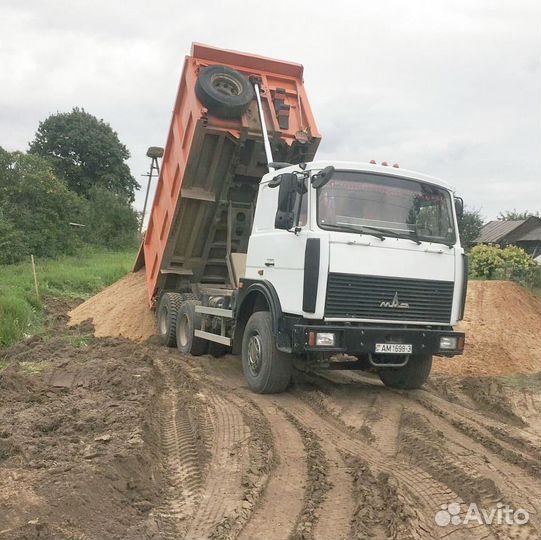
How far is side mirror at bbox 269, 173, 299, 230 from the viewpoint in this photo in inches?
243

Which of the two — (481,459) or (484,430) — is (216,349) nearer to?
(484,430)

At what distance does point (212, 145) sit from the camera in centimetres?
831

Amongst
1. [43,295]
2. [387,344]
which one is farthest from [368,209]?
[43,295]

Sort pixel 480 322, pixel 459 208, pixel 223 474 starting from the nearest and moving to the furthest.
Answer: pixel 223 474 < pixel 459 208 < pixel 480 322

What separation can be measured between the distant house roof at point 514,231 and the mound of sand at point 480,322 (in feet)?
98.1

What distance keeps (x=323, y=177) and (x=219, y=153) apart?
9.35ft

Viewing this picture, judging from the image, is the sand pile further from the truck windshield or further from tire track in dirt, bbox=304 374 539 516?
the truck windshield

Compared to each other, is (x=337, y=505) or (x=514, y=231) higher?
(x=514, y=231)

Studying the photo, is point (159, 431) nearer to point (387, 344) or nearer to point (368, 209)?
point (387, 344)

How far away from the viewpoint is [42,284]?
59.0ft

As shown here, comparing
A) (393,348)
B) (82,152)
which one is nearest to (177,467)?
(393,348)

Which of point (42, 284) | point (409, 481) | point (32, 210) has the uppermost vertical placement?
point (32, 210)

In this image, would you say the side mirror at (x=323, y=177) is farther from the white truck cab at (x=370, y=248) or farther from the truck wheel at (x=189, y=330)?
the truck wheel at (x=189, y=330)

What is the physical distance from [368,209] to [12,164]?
922 inches
